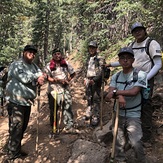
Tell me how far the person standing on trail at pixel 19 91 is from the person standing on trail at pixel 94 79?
76.7 inches

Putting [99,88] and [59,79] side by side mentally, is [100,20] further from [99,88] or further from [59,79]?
[59,79]

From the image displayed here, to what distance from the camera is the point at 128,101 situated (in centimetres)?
410

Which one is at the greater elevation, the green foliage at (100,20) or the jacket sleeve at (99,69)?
the green foliage at (100,20)

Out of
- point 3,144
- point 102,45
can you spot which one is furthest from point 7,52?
point 3,144

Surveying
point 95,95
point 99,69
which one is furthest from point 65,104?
point 99,69

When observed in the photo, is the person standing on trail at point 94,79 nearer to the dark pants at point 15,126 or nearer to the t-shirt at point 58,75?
the t-shirt at point 58,75

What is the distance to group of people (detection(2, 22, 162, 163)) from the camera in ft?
13.2

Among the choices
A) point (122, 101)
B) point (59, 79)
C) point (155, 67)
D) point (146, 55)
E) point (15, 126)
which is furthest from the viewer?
point (59, 79)

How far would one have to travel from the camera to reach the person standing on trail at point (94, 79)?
7078 millimetres

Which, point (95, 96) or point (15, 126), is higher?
point (95, 96)

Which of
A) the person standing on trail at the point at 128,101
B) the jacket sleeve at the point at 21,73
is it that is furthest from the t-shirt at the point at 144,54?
the jacket sleeve at the point at 21,73

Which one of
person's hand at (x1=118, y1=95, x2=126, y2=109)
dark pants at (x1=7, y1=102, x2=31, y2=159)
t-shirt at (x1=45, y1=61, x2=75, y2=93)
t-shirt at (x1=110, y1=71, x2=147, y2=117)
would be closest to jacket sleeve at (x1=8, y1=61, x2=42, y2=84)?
dark pants at (x1=7, y1=102, x2=31, y2=159)

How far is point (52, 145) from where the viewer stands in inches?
→ 250

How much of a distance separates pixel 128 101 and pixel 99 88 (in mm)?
3255
